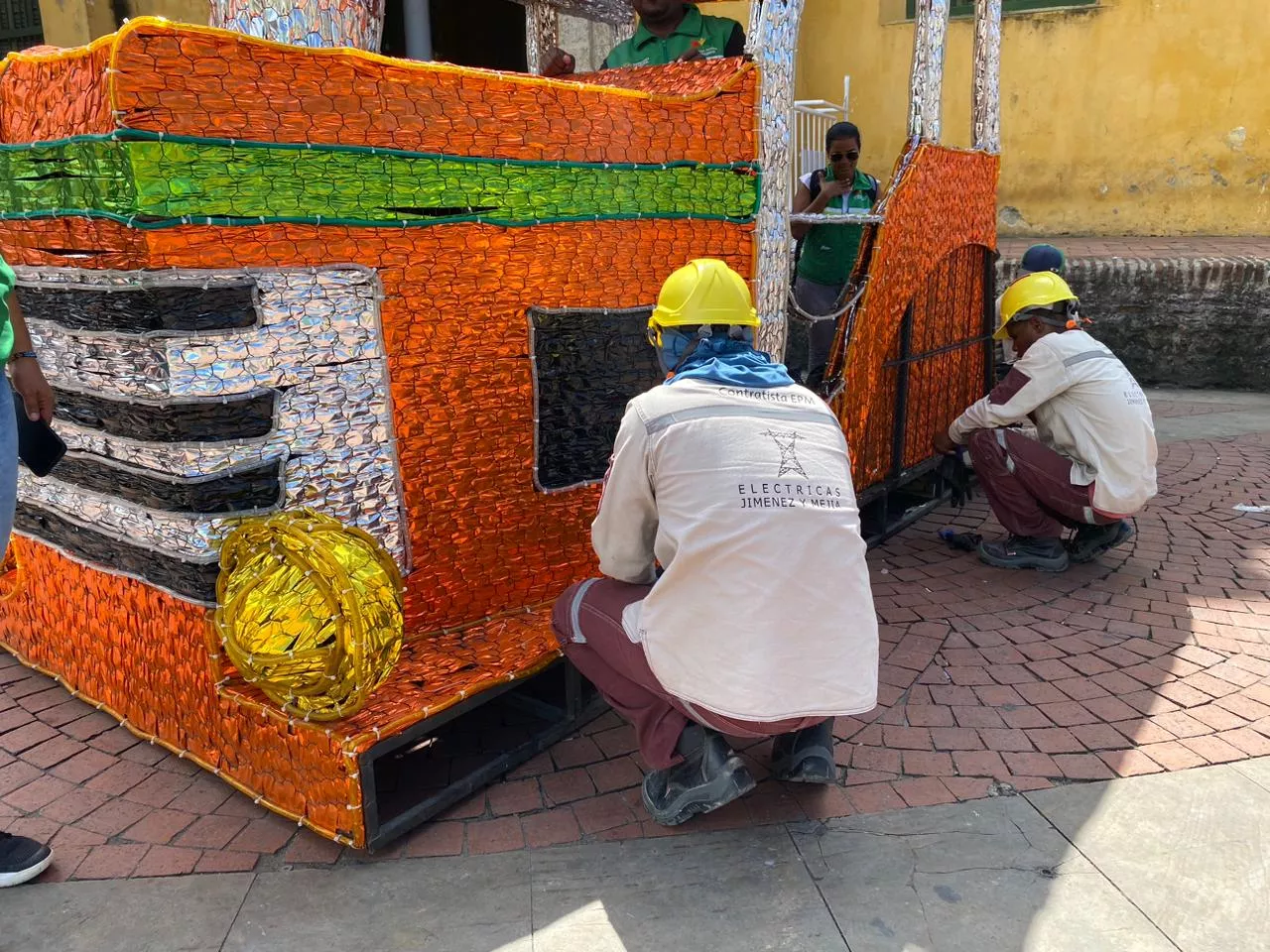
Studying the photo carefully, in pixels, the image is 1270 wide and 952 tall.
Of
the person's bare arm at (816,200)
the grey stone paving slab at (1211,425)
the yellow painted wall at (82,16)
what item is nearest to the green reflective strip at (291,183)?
the person's bare arm at (816,200)

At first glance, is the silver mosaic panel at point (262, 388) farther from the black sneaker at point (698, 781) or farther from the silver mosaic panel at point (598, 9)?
the silver mosaic panel at point (598, 9)

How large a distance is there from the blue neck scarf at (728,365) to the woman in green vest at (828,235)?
8.78 feet

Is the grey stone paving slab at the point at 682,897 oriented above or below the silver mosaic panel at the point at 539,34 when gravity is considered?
below

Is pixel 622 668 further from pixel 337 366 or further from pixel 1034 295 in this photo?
pixel 1034 295

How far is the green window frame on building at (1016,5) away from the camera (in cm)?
973

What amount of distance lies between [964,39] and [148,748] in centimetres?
1006

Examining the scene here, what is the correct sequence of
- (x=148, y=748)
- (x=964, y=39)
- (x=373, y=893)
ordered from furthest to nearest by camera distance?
1. (x=964, y=39)
2. (x=148, y=748)
3. (x=373, y=893)

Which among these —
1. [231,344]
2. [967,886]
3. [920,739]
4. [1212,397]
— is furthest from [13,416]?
[1212,397]

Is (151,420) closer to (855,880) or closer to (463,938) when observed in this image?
(463,938)

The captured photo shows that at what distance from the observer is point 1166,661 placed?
11.6ft

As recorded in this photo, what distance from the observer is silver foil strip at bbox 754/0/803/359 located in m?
3.67

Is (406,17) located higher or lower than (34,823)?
higher

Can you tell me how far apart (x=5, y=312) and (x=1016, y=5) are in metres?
10.3

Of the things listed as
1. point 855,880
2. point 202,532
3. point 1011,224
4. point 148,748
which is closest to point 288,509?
point 202,532
